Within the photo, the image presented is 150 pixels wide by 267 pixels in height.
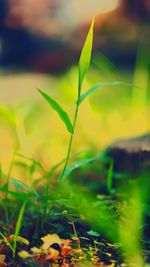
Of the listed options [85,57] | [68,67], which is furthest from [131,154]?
[68,67]

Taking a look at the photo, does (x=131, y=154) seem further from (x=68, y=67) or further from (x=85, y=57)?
(x=68, y=67)

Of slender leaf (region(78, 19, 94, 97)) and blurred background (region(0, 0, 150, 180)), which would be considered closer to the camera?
slender leaf (region(78, 19, 94, 97))

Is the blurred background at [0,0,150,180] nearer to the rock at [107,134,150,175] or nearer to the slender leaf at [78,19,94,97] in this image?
the rock at [107,134,150,175]

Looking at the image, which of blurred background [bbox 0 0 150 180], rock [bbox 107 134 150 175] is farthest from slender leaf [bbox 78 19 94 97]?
blurred background [bbox 0 0 150 180]

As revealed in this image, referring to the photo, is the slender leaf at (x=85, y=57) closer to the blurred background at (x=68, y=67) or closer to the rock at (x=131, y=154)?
the rock at (x=131, y=154)

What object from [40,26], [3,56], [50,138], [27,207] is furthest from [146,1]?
[27,207]

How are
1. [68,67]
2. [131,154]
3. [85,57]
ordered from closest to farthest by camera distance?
[85,57]
[131,154]
[68,67]

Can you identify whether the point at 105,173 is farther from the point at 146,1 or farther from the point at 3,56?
the point at 3,56

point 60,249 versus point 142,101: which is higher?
point 142,101

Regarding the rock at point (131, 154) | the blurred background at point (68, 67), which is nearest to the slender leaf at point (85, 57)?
the rock at point (131, 154)
